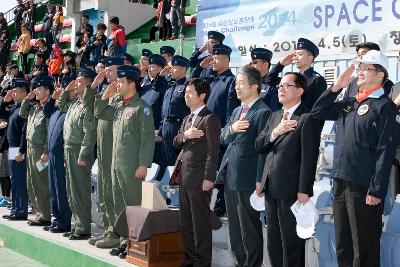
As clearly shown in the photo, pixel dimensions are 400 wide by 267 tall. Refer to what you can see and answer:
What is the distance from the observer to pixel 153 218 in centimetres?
548

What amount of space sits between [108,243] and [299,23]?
303 cm

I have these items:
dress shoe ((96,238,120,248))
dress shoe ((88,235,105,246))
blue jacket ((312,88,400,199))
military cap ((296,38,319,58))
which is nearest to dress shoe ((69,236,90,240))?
dress shoe ((88,235,105,246))

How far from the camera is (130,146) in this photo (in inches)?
233

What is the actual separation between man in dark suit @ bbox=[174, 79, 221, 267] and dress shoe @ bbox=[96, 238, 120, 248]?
3.91ft

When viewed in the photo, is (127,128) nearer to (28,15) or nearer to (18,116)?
(18,116)

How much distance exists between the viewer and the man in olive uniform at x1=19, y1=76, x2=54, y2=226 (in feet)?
25.2

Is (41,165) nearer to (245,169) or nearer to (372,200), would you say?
(245,169)

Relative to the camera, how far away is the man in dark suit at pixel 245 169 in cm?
474

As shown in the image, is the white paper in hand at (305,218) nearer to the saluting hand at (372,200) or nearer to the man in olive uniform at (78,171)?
the saluting hand at (372,200)

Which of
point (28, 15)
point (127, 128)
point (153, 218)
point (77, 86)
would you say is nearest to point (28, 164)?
point (77, 86)

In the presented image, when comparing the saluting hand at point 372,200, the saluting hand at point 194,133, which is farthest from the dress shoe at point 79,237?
the saluting hand at point 372,200

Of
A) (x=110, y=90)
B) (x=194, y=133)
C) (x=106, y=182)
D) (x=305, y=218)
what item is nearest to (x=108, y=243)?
(x=106, y=182)

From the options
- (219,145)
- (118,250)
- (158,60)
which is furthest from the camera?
(158,60)

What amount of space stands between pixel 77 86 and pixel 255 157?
9.04 ft
